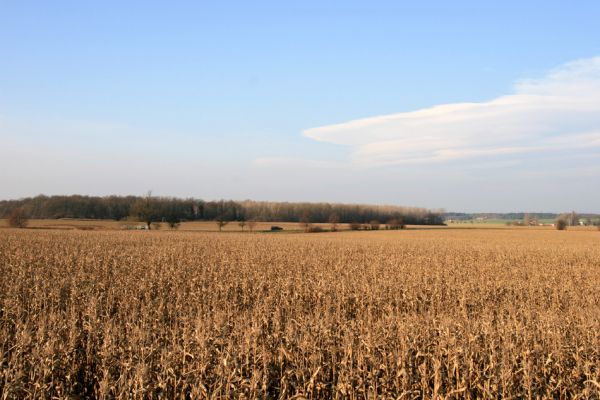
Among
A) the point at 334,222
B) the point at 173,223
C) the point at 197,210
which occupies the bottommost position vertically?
the point at 173,223

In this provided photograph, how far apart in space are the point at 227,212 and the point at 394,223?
42.5 m

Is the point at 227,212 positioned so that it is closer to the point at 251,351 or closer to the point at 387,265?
the point at 387,265

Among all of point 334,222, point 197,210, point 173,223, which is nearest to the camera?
point 173,223

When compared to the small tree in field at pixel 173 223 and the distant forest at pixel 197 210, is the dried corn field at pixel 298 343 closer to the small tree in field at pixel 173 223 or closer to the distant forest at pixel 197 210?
the small tree in field at pixel 173 223

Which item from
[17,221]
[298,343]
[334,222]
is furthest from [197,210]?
[298,343]

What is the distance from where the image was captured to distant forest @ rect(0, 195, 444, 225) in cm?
10119

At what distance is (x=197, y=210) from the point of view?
364ft

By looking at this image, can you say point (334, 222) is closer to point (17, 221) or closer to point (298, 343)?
point (17, 221)

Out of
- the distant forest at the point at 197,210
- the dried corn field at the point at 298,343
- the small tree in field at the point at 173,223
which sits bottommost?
the dried corn field at the point at 298,343

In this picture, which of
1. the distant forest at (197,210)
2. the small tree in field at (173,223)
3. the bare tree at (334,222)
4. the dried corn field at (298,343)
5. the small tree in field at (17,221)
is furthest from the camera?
the distant forest at (197,210)

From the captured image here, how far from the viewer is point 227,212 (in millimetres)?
114125

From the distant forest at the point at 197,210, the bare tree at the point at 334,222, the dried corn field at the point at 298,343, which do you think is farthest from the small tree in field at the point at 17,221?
the dried corn field at the point at 298,343

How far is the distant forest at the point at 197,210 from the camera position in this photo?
10119cm

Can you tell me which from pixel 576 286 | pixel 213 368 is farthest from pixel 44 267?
pixel 576 286
